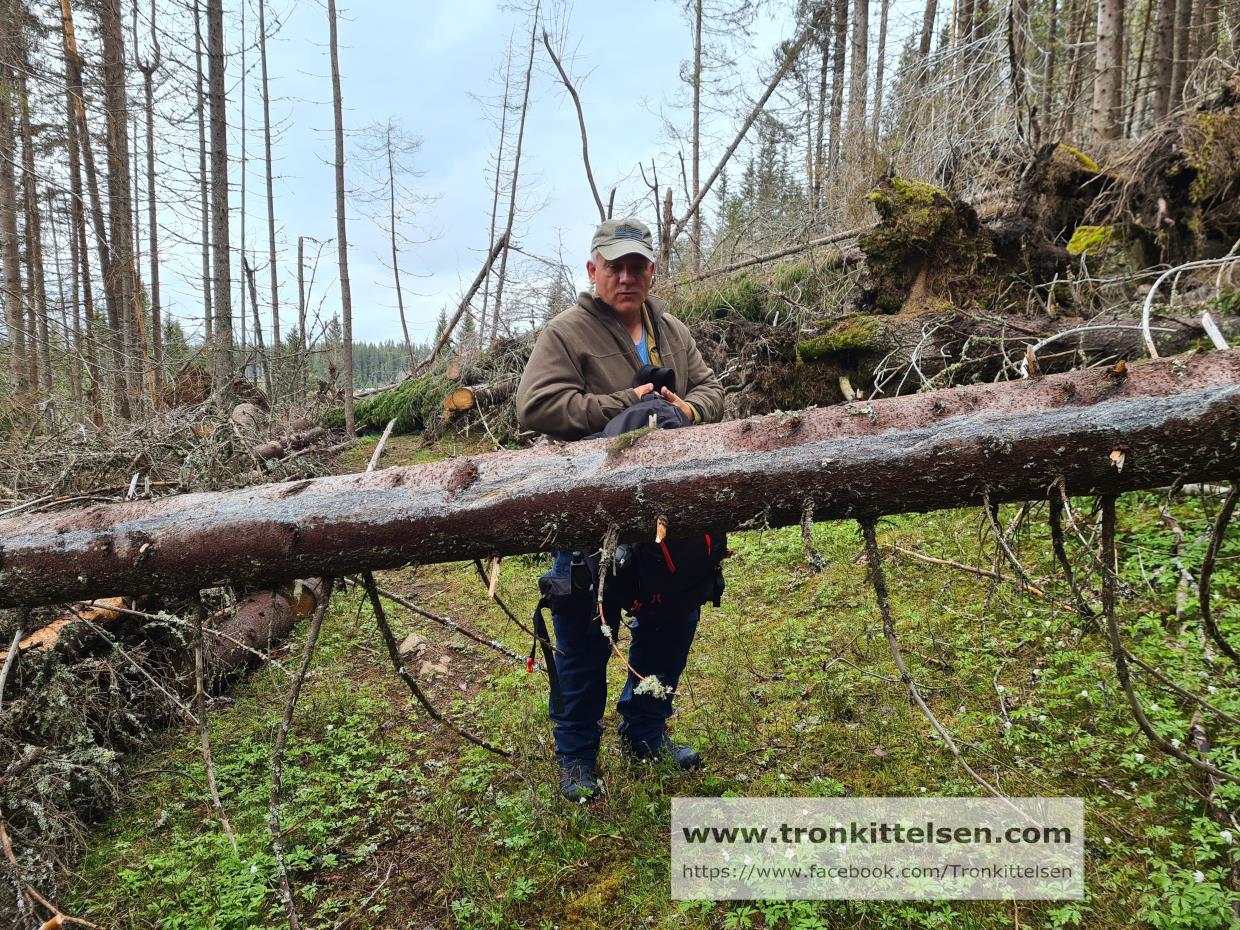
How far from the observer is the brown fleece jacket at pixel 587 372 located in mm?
2494

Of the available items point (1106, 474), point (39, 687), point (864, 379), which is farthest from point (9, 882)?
point (864, 379)

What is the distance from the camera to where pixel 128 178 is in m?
10.2

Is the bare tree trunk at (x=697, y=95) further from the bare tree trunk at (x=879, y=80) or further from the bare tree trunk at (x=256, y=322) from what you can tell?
the bare tree trunk at (x=256, y=322)

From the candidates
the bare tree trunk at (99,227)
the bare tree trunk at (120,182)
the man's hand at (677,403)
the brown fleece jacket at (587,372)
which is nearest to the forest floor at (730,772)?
the brown fleece jacket at (587,372)

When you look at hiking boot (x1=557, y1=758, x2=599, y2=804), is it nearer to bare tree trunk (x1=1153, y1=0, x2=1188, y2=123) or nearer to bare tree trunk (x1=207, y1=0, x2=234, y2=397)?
bare tree trunk (x1=207, y1=0, x2=234, y2=397)

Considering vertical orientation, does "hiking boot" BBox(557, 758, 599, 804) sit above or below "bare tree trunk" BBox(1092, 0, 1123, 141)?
below

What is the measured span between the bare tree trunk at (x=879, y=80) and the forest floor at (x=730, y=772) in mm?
6388

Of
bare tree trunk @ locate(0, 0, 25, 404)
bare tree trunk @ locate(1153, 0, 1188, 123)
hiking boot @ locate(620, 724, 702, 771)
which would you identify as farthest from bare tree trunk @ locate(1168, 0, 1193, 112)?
bare tree trunk @ locate(0, 0, 25, 404)

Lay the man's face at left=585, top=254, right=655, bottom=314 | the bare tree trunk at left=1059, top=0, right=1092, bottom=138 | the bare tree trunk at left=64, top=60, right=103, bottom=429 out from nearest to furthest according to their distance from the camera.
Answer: the man's face at left=585, top=254, right=655, bottom=314
the bare tree trunk at left=1059, top=0, right=1092, bottom=138
the bare tree trunk at left=64, top=60, right=103, bottom=429

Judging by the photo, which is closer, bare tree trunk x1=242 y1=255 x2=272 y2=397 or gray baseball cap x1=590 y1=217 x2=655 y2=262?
gray baseball cap x1=590 y1=217 x2=655 y2=262

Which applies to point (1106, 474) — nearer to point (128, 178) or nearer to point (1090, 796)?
point (1090, 796)

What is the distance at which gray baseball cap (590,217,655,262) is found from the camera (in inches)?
101

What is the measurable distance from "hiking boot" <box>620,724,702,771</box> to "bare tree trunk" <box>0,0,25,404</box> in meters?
9.17

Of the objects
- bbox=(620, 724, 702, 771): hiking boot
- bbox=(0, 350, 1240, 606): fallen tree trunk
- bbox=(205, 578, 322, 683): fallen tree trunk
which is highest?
bbox=(0, 350, 1240, 606): fallen tree trunk
